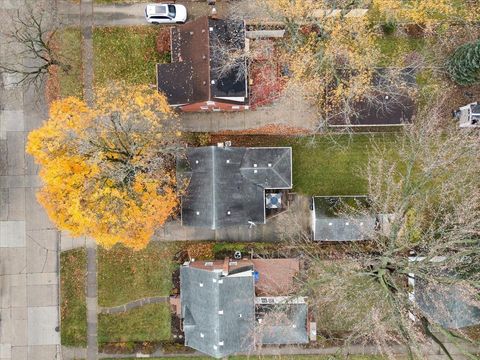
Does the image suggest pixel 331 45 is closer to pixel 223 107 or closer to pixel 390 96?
pixel 390 96

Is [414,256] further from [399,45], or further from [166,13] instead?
[166,13]

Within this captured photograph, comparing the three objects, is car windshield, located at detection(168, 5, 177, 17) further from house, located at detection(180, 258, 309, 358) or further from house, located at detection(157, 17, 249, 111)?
house, located at detection(180, 258, 309, 358)

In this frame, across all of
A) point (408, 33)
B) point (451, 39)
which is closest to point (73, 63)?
point (408, 33)

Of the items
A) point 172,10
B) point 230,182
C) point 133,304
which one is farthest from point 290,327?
point 172,10

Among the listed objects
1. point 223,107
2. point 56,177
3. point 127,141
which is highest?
point 223,107

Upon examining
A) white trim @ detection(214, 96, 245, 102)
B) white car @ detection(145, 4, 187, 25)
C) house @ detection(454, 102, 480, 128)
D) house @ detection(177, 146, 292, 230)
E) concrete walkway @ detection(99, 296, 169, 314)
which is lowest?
concrete walkway @ detection(99, 296, 169, 314)

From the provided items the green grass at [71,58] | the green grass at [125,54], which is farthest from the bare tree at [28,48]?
the green grass at [125,54]

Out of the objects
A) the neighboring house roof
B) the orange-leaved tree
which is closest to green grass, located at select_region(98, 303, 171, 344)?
the orange-leaved tree
